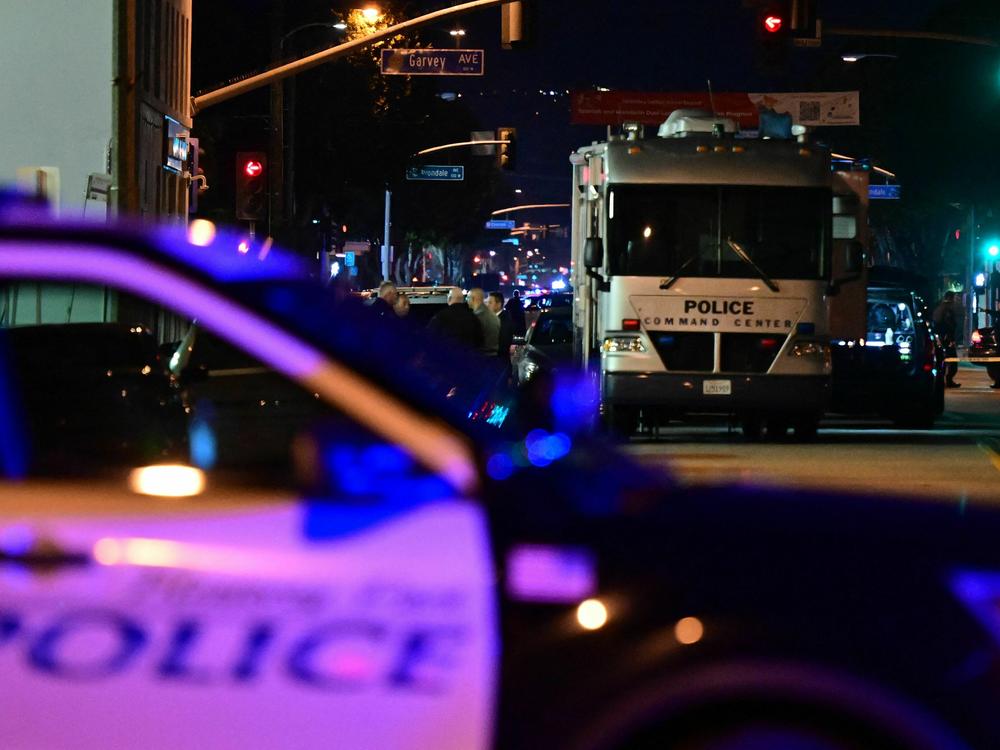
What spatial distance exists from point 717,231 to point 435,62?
503 inches

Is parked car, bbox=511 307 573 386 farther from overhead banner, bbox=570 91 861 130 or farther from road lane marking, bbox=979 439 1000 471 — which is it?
overhead banner, bbox=570 91 861 130

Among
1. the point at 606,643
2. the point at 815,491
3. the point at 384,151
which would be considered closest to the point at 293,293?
the point at 606,643

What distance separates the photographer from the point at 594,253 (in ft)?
56.7

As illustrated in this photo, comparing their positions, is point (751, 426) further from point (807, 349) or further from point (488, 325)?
point (488, 325)

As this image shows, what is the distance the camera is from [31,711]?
3406mm

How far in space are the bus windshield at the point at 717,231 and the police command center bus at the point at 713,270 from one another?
0.03 feet

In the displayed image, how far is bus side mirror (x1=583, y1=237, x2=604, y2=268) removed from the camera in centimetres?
1727

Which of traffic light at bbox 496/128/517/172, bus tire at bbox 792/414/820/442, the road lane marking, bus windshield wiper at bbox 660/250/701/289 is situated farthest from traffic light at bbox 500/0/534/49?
traffic light at bbox 496/128/517/172

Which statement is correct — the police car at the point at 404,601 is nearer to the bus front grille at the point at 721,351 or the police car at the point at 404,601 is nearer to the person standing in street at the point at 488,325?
the bus front grille at the point at 721,351

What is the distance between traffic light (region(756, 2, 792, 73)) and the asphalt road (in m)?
5.18

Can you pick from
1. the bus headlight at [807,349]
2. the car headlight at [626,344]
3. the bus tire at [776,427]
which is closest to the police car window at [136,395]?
the car headlight at [626,344]

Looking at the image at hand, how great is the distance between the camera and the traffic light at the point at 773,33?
22.3 metres

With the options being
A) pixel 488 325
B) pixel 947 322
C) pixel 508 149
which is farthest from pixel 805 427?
pixel 508 149

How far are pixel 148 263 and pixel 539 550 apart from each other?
1.02 m
